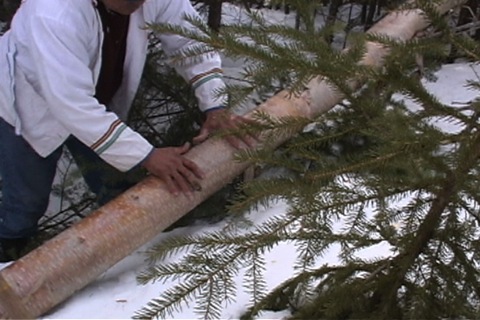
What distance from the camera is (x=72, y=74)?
2387mm

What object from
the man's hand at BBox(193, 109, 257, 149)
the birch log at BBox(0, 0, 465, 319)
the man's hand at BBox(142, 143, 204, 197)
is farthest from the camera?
the man's hand at BBox(142, 143, 204, 197)

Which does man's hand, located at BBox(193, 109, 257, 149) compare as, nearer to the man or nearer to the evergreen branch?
the man

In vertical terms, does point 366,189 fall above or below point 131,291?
above

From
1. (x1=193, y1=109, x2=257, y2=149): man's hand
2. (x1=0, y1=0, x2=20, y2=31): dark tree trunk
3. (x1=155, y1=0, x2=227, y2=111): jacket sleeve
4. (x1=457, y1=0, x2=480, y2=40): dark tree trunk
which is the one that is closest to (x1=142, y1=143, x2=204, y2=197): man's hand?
(x1=193, y1=109, x2=257, y2=149): man's hand

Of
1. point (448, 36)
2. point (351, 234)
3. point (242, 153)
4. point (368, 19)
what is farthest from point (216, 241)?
point (368, 19)

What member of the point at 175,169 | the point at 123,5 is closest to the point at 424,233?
the point at 175,169

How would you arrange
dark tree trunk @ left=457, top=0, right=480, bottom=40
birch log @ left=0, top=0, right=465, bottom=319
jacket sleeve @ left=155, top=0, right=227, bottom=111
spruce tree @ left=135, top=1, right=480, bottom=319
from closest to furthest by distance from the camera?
spruce tree @ left=135, top=1, right=480, bottom=319 < birch log @ left=0, top=0, right=465, bottom=319 < jacket sleeve @ left=155, top=0, right=227, bottom=111 < dark tree trunk @ left=457, top=0, right=480, bottom=40

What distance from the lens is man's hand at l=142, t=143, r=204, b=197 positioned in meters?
2.56

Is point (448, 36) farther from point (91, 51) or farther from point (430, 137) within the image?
point (91, 51)

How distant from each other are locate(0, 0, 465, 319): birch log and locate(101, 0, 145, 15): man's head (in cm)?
59

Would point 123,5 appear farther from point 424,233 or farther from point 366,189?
point 424,233

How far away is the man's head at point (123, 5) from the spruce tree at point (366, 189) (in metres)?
0.72

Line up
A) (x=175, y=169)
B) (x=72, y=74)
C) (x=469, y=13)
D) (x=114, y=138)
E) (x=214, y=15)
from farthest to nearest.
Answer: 1. (x=469, y=13)
2. (x=214, y=15)
3. (x=175, y=169)
4. (x=114, y=138)
5. (x=72, y=74)

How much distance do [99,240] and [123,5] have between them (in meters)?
0.87
